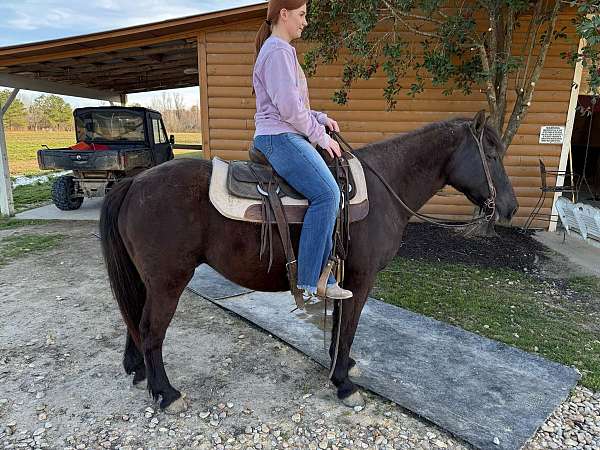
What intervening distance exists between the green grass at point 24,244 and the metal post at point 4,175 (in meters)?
1.62

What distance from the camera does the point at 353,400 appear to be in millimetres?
2441

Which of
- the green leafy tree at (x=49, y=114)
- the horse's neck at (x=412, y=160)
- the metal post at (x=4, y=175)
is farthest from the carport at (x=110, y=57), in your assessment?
the green leafy tree at (x=49, y=114)

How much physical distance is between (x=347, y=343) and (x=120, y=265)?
1465 mm

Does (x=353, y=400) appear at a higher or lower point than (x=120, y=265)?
lower

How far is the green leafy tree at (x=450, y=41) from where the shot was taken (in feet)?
16.1

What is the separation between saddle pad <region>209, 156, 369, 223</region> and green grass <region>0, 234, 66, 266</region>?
4441 millimetres

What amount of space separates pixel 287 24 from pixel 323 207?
0.95 meters

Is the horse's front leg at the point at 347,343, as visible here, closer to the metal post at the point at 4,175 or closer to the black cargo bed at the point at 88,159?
the black cargo bed at the point at 88,159

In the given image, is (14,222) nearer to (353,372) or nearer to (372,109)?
(372,109)

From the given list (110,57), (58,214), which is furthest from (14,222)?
(110,57)

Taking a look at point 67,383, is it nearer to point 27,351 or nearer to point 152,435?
point 27,351

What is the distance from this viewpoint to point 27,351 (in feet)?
9.91

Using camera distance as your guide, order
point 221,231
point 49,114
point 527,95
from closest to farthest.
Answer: point 221,231
point 527,95
point 49,114

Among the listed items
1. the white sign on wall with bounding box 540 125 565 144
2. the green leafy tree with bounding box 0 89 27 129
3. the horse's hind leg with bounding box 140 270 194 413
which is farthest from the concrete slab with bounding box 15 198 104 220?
the green leafy tree with bounding box 0 89 27 129
